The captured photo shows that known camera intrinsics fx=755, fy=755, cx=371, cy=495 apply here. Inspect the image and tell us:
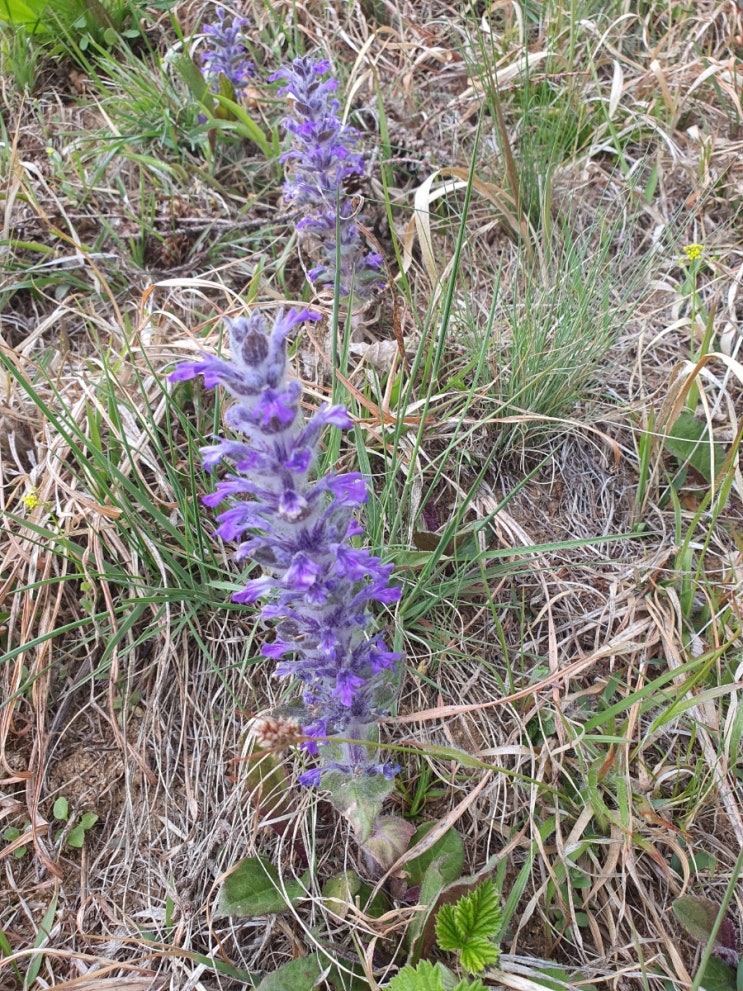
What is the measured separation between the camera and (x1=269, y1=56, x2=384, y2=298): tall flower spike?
3.55m

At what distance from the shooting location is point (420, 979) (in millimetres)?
2041

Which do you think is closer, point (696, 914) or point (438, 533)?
point (696, 914)

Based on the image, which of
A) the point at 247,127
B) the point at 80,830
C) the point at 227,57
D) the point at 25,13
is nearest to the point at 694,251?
the point at 247,127

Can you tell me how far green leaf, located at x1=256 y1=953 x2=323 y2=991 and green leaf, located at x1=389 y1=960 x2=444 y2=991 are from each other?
18.3 inches

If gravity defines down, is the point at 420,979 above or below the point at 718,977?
above

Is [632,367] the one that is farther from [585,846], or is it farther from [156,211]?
[156,211]

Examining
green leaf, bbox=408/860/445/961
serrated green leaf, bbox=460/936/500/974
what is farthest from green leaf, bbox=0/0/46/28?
serrated green leaf, bbox=460/936/500/974

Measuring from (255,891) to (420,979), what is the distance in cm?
75

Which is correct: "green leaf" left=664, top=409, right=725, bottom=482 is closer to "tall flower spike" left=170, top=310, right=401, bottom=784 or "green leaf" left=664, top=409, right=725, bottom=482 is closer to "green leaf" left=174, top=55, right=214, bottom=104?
"tall flower spike" left=170, top=310, right=401, bottom=784

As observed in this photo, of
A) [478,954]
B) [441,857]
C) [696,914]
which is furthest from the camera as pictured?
[441,857]

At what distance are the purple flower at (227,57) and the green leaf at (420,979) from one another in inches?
175

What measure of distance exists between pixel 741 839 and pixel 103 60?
512 cm

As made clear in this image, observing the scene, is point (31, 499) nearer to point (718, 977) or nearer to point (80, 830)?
point (80, 830)

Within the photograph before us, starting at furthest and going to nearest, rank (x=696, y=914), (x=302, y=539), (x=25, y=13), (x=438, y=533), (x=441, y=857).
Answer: (x=25, y=13) → (x=438, y=533) → (x=441, y=857) → (x=696, y=914) → (x=302, y=539)
